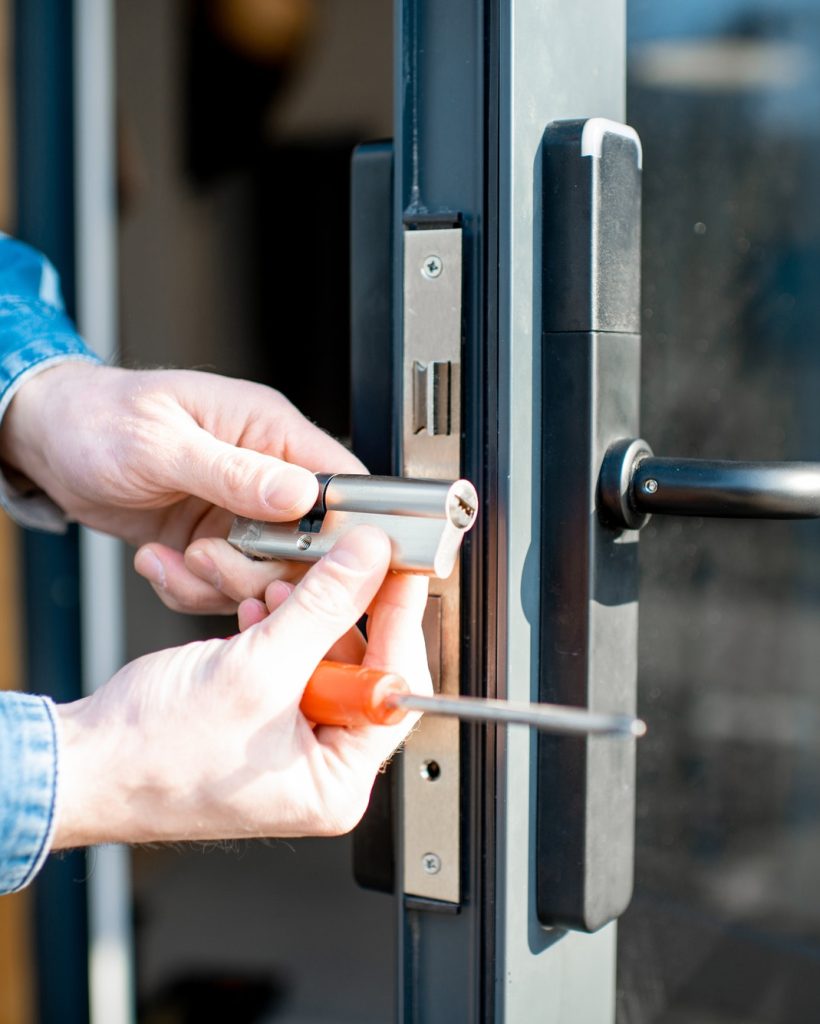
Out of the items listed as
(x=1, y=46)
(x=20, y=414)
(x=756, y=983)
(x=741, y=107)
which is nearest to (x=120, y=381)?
(x=20, y=414)

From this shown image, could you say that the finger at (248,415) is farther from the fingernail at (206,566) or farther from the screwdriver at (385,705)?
the screwdriver at (385,705)

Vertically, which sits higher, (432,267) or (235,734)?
(432,267)

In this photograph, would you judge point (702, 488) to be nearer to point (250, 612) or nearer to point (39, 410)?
point (250, 612)

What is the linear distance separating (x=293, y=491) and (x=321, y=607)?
8 centimetres

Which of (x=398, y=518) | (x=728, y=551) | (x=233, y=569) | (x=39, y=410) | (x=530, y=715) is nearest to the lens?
(x=530, y=715)

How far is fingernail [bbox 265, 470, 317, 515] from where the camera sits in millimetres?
589

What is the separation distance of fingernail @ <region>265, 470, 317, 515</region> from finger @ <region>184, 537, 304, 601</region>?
50 millimetres

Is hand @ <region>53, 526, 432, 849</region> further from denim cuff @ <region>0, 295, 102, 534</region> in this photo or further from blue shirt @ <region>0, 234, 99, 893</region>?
denim cuff @ <region>0, 295, 102, 534</region>

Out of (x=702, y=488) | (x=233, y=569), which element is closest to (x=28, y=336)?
(x=233, y=569)

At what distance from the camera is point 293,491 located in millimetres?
588

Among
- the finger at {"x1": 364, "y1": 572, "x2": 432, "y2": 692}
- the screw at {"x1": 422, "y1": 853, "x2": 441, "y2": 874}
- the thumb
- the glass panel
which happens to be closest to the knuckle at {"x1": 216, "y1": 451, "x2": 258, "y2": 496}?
the thumb

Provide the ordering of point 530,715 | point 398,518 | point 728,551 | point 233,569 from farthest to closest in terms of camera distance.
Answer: point 728,551 → point 233,569 → point 398,518 → point 530,715

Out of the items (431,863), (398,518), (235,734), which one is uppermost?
(398,518)

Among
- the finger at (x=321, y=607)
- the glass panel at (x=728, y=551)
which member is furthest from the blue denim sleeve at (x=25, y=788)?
the glass panel at (x=728, y=551)
